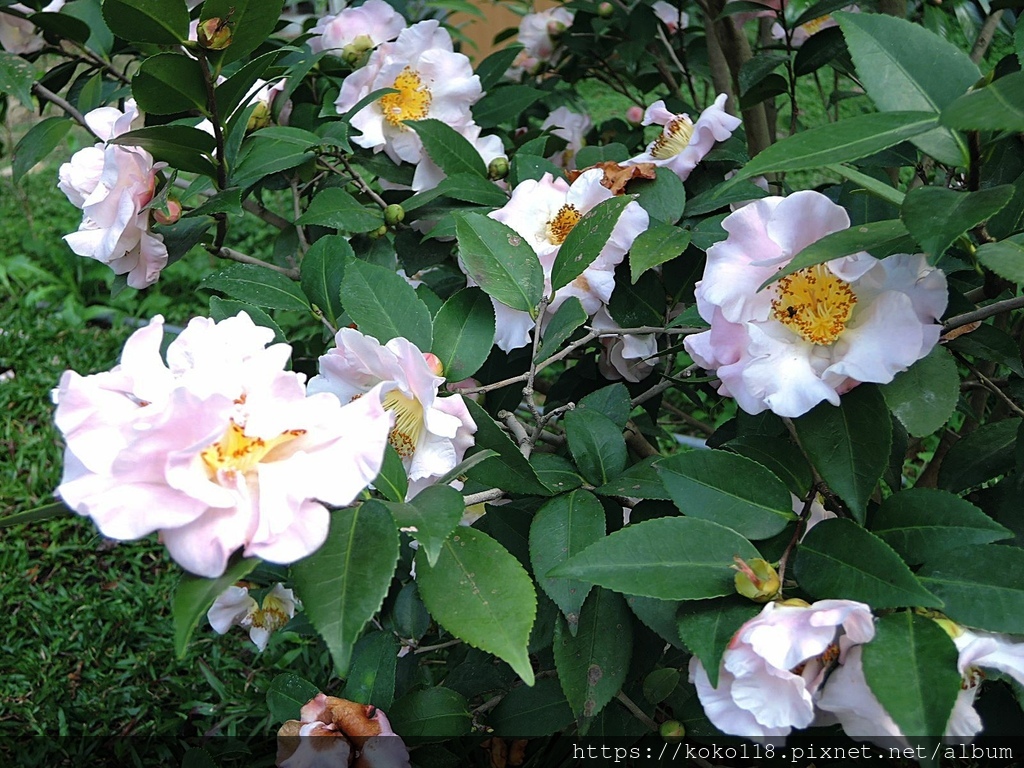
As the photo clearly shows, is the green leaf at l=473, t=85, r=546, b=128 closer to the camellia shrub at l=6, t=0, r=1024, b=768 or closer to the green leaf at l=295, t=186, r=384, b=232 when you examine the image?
the camellia shrub at l=6, t=0, r=1024, b=768

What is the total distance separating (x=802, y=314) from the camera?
0.68 meters

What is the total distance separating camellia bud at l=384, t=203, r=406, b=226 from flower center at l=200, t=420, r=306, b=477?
1.83ft

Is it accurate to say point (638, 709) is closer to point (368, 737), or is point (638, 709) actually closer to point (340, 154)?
point (368, 737)

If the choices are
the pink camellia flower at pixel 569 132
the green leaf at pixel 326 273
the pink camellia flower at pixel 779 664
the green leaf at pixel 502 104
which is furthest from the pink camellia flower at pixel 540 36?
the pink camellia flower at pixel 779 664

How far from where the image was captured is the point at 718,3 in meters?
1.36

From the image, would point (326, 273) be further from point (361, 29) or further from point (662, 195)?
point (361, 29)

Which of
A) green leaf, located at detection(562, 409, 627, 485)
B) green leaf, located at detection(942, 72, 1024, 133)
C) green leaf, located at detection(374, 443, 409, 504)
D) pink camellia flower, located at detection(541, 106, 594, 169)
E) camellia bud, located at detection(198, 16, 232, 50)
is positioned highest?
green leaf, located at detection(942, 72, 1024, 133)

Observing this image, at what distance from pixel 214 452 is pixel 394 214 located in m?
0.59

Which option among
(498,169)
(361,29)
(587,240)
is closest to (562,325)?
(587,240)

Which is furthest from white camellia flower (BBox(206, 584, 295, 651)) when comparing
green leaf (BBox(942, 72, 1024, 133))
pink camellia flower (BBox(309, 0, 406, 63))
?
green leaf (BBox(942, 72, 1024, 133))

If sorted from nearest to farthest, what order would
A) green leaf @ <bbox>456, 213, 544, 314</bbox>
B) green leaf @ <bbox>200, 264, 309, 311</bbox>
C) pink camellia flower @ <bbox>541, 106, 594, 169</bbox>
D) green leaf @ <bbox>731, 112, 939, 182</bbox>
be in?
green leaf @ <bbox>731, 112, 939, 182</bbox>
green leaf @ <bbox>456, 213, 544, 314</bbox>
green leaf @ <bbox>200, 264, 309, 311</bbox>
pink camellia flower @ <bbox>541, 106, 594, 169</bbox>

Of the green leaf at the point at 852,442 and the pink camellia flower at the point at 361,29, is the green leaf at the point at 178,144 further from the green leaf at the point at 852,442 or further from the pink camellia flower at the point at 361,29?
the green leaf at the point at 852,442

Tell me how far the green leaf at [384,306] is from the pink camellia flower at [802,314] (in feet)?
0.79

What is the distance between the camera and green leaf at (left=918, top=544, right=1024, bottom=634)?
575 millimetres
